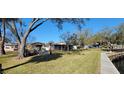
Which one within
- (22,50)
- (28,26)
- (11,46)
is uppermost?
(28,26)

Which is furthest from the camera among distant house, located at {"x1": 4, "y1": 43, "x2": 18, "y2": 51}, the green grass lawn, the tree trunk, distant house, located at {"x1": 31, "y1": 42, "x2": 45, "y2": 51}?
distant house, located at {"x1": 31, "y1": 42, "x2": 45, "y2": 51}

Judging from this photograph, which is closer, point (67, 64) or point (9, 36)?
point (67, 64)

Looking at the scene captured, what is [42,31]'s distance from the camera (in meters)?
10.3

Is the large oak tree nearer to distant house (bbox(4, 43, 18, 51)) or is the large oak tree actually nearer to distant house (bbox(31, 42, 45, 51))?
distant house (bbox(4, 43, 18, 51))

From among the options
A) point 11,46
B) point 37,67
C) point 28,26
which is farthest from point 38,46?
point 37,67

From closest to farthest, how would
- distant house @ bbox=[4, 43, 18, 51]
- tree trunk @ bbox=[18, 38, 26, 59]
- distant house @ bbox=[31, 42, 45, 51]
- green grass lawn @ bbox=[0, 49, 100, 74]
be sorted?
green grass lawn @ bbox=[0, 49, 100, 74], tree trunk @ bbox=[18, 38, 26, 59], distant house @ bbox=[4, 43, 18, 51], distant house @ bbox=[31, 42, 45, 51]

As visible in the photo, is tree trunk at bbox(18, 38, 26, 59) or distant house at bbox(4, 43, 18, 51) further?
distant house at bbox(4, 43, 18, 51)

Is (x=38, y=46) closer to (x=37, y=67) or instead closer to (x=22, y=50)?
(x=22, y=50)

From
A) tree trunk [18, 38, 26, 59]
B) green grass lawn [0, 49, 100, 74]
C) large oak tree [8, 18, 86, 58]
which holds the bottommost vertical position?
green grass lawn [0, 49, 100, 74]

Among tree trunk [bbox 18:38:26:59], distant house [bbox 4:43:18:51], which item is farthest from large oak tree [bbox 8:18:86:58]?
distant house [bbox 4:43:18:51]
